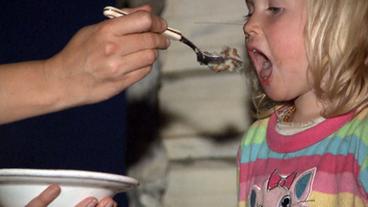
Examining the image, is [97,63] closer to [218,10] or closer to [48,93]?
[48,93]

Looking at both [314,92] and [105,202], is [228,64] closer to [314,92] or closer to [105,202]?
[314,92]

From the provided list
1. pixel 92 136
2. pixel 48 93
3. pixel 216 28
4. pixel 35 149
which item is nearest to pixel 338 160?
pixel 48 93

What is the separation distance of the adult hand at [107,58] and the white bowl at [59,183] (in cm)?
14

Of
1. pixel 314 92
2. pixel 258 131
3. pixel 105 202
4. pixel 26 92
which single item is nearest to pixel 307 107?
pixel 314 92

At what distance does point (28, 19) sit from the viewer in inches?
83.5

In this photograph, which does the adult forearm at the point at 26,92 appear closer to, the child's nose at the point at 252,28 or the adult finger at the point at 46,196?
the adult finger at the point at 46,196

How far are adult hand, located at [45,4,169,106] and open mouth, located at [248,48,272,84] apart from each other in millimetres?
239

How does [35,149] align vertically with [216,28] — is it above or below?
below

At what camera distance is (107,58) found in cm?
110

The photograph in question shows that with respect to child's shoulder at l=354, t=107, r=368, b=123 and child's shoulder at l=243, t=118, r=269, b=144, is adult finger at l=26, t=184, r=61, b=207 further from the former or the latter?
child's shoulder at l=354, t=107, r=368, b=123

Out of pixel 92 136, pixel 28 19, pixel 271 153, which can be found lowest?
pixel 92 136

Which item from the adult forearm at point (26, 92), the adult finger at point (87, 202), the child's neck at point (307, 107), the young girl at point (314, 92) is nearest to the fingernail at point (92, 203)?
the adult finger at point (87, 202)

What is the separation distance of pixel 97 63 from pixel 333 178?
44 cm

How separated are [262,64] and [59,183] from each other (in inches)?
17.0
